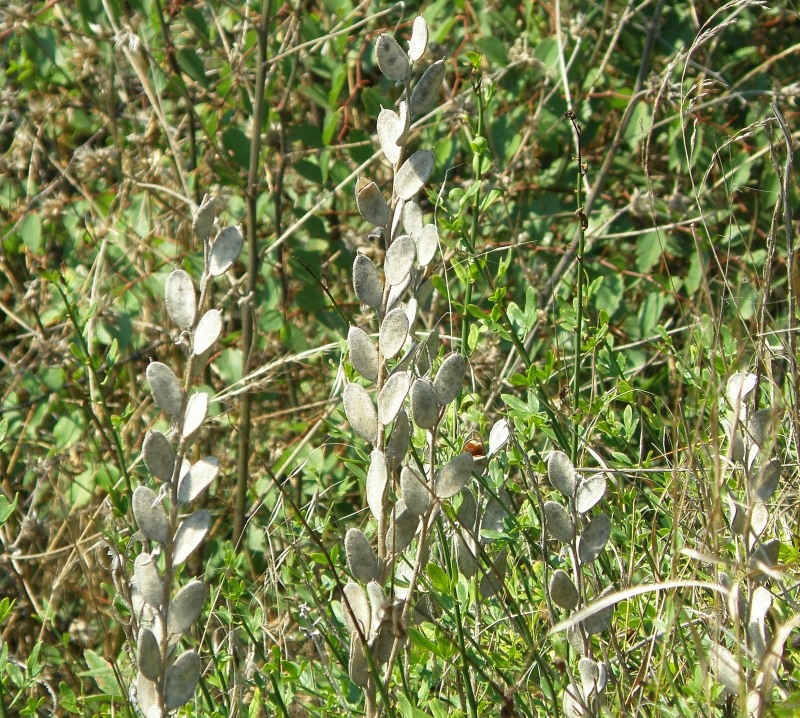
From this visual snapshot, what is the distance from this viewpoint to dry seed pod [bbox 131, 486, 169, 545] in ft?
2.76

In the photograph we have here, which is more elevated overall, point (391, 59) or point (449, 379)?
point (391, 59)

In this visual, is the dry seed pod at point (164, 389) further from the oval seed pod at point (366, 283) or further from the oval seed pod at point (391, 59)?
the oval seed pod at point (391, 59)

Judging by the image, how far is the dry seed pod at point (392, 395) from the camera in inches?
35.0

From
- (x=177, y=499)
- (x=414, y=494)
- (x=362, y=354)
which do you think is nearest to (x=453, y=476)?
(x=414, y=494)

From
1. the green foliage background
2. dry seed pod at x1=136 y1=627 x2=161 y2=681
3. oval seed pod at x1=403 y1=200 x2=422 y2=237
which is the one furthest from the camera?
the green foliage background

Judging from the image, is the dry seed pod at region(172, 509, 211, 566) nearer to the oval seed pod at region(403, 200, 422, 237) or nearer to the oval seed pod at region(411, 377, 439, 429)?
the oval seed pod at region(411, 377, 439, 429)

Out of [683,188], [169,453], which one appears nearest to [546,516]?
[169,453]

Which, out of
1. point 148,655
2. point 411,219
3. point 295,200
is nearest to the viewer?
point 148,655

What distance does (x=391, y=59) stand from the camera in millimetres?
947

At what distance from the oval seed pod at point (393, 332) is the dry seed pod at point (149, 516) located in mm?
242

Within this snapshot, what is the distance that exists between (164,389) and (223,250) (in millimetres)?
132

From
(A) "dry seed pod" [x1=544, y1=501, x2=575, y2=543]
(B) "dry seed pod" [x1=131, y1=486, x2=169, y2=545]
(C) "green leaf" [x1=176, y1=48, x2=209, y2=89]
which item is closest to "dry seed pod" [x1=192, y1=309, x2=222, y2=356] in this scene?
(B) "dry seed pod" [x1=131, y1=486, x2=169, y2=545]

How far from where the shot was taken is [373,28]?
2551 millimetres

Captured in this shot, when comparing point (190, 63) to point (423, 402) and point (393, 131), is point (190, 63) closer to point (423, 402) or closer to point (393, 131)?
point (393, 131)
